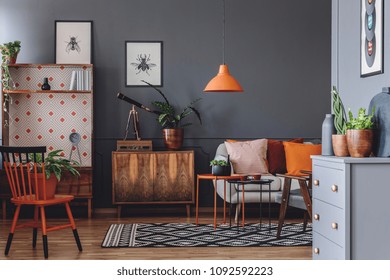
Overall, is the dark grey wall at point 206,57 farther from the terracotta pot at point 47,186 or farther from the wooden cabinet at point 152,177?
the terracotta pot at point 47,186

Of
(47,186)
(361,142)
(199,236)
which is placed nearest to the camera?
(361,142)

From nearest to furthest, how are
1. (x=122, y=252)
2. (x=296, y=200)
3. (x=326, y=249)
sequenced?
(x=326, y=249) → (x=122, y=252) → (x=296, y=200)

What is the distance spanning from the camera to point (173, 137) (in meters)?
7.38

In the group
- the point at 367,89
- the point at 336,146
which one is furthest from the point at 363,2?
the point at 336,146

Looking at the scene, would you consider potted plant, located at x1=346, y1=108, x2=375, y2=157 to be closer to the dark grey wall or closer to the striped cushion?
the striped cushion

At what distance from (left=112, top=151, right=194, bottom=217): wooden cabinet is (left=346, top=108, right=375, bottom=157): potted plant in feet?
12.5

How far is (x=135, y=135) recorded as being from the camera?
24.7ft

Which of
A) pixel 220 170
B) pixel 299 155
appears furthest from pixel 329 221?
pixel 299 155

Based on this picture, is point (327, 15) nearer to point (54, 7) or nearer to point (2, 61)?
point (54, 7)

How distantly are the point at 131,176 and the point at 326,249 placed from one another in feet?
12.8

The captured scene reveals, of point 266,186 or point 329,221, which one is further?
point 266,186

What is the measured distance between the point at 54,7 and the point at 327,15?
347cm

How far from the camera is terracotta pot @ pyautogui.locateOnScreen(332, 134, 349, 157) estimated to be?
3.58m

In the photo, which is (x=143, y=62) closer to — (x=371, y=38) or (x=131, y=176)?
(x=131, y=176)
